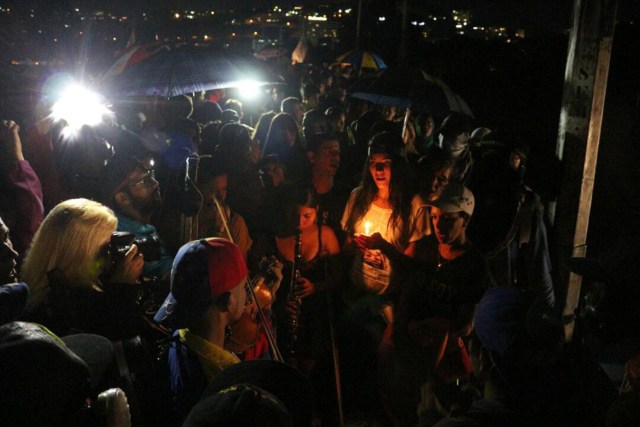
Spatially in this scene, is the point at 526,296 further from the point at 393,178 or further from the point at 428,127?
the point at 428,127

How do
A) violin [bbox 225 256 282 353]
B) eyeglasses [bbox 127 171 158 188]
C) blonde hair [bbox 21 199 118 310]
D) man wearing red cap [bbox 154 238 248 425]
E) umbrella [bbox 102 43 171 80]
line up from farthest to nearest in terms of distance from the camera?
umbrella [bbox 102 43 171 80] < eyeglasses [bbox 127 171 158 188] < violin [bbox 225 256 282 353] < blonde hair [bbox 21 199 118 310] < man wearing red cap [bbox 154 238 248 425]

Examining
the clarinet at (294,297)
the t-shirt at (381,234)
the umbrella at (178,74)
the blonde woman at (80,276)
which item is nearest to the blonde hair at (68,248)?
the blonde woman at (80,276)

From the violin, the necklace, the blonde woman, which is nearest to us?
the blonde woman

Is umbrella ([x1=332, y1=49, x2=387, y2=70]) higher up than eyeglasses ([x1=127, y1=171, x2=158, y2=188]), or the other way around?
umbrella ([x1=332, y1=49, x2=387, y2=70])

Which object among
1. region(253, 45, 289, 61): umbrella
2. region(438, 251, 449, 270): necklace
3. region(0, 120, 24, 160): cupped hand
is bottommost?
region(438, 251, 449, 270): necklace

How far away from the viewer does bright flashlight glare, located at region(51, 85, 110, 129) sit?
6137 mm

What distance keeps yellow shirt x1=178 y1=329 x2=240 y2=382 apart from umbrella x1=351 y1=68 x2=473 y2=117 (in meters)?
5.35

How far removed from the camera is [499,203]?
209 inches

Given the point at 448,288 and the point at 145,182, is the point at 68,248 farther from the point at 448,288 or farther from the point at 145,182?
the point at 448,288

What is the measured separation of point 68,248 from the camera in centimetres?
308

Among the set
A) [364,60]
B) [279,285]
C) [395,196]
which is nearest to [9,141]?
[279,285]

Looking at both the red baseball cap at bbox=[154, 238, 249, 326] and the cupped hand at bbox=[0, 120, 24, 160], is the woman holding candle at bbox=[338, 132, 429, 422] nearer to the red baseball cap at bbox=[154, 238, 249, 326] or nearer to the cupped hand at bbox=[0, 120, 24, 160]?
the red baseball cap at bbox=[154, 238, 249, 326]

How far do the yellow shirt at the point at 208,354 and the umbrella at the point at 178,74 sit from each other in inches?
165

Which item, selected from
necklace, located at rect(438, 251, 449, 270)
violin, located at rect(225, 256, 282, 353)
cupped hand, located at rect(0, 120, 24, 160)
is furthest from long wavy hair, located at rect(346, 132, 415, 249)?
cupped hand, located at rect(0, 120, 24, 160)
